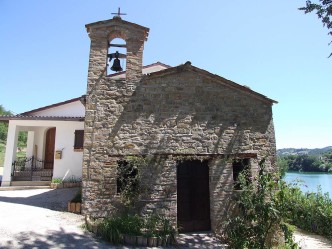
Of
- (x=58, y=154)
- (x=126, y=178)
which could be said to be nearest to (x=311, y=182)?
(x=58, y=154)

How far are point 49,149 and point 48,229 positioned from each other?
9.07 meters

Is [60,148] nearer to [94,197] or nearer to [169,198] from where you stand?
[94,197]

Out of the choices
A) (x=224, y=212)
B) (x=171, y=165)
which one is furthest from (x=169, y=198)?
A: (x=224, y=212)

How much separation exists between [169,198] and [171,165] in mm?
1044

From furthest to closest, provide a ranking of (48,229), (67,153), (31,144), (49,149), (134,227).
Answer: (49,149)
(31,144)
(67,153)
(134,227)
(48,229)

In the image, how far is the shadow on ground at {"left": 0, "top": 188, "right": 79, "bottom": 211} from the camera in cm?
893

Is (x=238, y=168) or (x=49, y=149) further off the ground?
(x=49, y=149)


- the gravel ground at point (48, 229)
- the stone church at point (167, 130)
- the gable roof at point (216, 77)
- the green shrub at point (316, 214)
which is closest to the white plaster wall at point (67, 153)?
the gravel ground at point (48, 229)

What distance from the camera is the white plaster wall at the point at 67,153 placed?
41.4 feet

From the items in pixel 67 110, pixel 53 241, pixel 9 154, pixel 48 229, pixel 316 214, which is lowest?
pixel 316 214

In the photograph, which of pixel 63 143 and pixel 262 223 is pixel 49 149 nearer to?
pixel 63 143

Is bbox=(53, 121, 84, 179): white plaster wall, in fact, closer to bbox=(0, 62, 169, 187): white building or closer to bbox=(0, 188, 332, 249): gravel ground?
bbox=(0, 62, 169, 187): white building

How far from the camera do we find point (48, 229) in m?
6.67

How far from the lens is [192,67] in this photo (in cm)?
873
